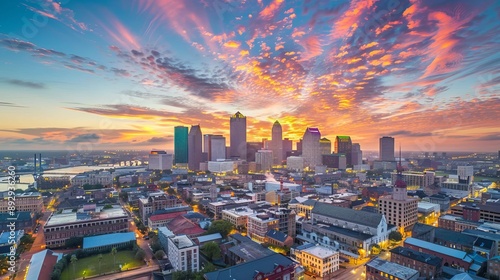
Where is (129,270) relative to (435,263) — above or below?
below

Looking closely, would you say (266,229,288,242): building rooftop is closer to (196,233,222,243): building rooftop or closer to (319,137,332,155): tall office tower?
(196,233,222,243): building rooftop

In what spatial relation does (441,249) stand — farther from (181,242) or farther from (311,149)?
(311,149)

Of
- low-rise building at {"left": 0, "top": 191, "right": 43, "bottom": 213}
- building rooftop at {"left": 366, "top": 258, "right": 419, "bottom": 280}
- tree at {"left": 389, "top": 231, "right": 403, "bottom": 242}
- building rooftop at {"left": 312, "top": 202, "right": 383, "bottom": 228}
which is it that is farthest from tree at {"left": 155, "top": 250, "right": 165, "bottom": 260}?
low-rise building at {"left": 0, "top": 191, "right": 43, "bottom": 213}

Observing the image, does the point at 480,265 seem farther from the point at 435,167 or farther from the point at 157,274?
the point at 435,167

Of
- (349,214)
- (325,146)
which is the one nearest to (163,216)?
(349,214)

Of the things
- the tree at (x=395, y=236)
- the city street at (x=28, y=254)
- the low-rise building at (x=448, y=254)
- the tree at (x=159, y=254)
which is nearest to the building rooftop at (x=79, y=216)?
the city street at (x=28, y=254)

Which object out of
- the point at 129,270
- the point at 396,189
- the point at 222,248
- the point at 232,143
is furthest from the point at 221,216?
the point at 232,143
